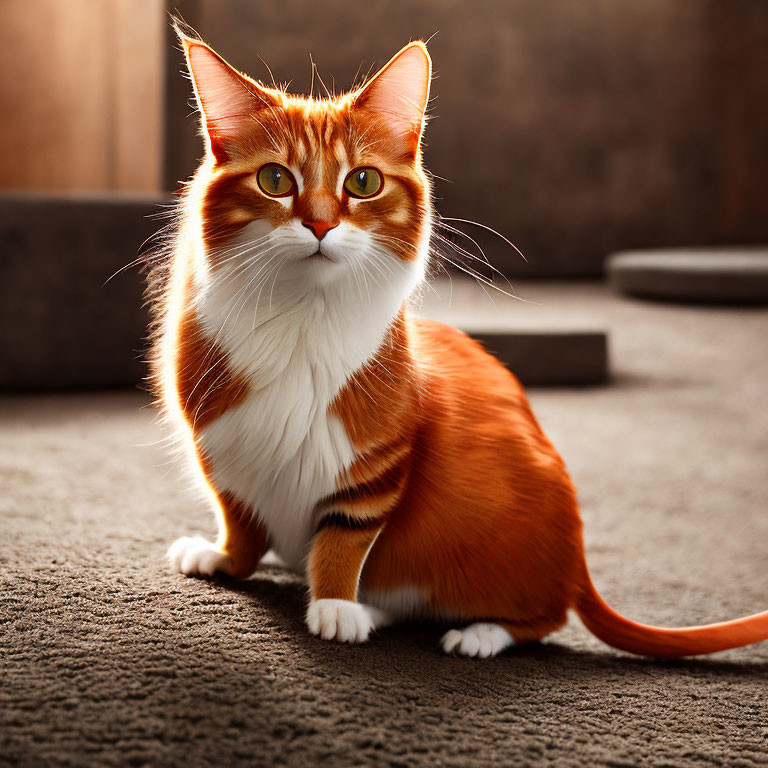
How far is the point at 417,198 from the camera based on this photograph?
0.87m

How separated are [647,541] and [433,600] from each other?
738mm

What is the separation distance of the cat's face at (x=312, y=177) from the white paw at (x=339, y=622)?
0.32 meters

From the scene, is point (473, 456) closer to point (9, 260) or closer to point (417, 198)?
point (417, 198)

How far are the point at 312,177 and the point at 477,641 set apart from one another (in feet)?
1.66

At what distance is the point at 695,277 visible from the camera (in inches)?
116

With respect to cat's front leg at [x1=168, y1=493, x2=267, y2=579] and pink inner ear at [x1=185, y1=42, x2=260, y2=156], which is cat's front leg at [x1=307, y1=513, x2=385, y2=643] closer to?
cat's front leg at [x1=168, y1=493, x2=267, y2=579]

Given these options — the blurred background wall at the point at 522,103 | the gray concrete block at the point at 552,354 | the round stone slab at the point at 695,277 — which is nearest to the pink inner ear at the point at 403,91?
the gray concrete block at the point at 552,354

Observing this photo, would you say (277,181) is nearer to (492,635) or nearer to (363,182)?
(363,182)

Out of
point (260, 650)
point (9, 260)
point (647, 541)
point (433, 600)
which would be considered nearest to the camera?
point (260, 650)

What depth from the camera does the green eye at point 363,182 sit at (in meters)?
0.82

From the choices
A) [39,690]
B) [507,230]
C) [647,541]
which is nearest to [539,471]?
[39,690]

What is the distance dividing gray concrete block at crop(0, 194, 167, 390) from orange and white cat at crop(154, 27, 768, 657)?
1356 millimetres

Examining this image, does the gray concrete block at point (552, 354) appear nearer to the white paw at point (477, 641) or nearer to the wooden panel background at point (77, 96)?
the white paw at point (477, 641)

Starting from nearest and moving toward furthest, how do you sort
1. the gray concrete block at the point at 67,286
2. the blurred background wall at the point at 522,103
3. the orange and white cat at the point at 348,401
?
the orange and white cat at the point at 348,401
the gray concrete block at the point at 67,286
the blurred background wall at the point at 522,103
